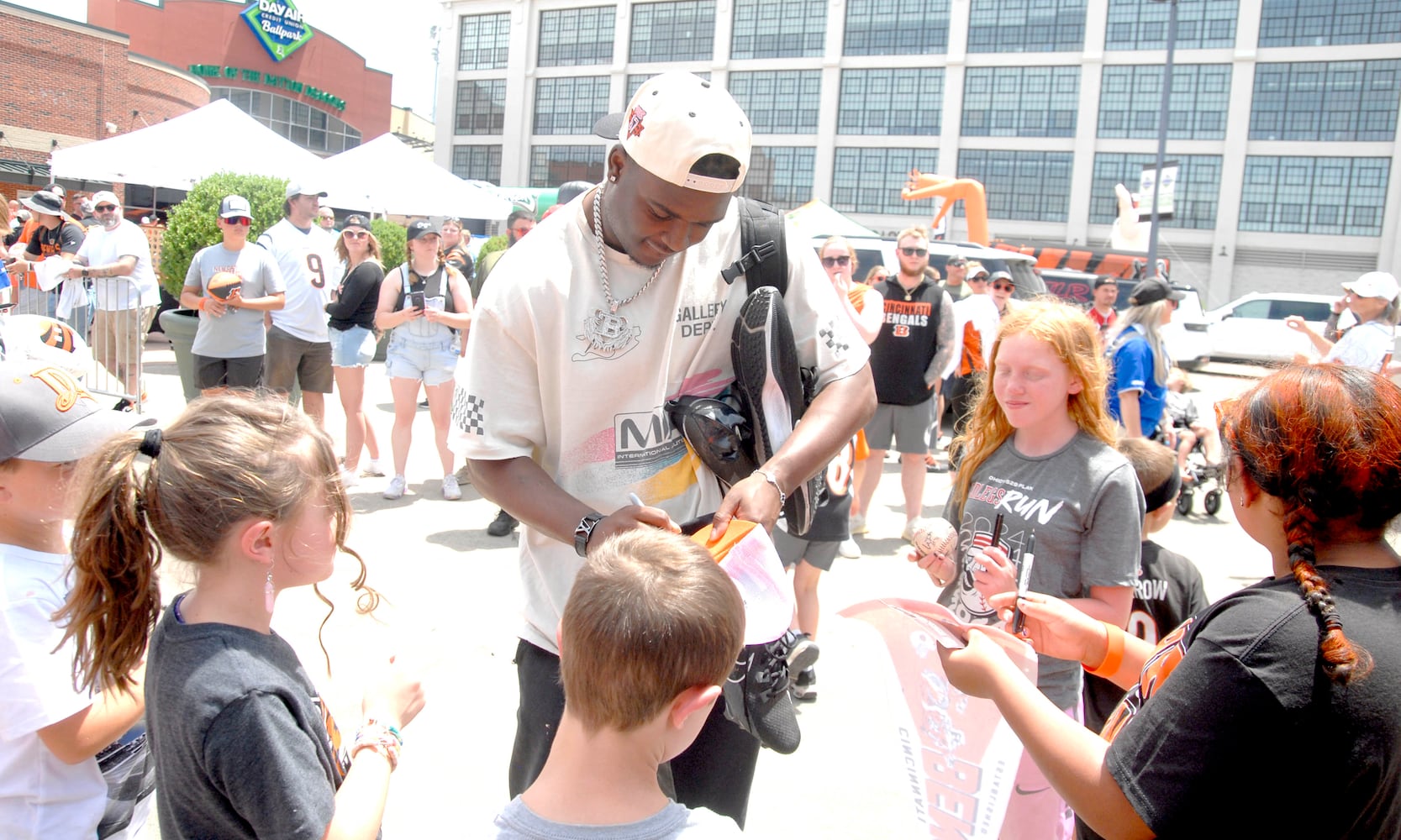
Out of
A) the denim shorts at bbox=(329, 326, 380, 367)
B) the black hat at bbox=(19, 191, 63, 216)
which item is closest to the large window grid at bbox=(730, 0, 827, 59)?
the black hat at bbox=(19, 191, 63, 216)

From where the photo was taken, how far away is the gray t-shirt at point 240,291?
23.0 feet

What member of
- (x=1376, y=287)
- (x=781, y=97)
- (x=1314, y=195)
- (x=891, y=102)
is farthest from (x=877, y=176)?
(x=1376, y=287)

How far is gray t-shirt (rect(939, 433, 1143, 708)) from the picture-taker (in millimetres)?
2518

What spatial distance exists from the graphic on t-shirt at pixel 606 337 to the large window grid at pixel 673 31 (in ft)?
169

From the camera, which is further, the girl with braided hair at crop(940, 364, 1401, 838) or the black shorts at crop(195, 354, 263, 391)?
the black shorts at crop(195, 354, 263, 391)

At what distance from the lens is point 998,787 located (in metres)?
2.16

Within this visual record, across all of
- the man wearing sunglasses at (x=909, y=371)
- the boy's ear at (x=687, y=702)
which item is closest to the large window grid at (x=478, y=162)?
the man wearing sunglasses at (x=909, y=371)

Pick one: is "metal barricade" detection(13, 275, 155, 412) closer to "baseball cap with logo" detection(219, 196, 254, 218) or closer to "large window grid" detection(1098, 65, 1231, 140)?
"baseball cap with logo" detection(219, 196, 254, 218)

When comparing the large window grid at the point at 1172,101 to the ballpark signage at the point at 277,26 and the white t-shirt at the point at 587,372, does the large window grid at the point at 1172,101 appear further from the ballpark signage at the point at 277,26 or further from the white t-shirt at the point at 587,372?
the white t-shirt at the point at 587,372

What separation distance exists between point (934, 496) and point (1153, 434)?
8.03 feet

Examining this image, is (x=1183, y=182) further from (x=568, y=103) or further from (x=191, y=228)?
(x=191, y=228)

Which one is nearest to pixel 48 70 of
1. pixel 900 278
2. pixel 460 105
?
pixel 460 105

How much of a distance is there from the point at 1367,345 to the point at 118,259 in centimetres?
1000

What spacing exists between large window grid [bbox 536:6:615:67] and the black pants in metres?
54.3
